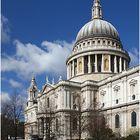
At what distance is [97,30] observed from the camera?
98.2 metres

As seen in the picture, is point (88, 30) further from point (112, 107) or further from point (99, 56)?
point (112, 107)

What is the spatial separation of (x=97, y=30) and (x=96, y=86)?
22540 mm

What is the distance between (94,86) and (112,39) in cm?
2093

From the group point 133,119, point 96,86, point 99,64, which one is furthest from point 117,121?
point 99,64

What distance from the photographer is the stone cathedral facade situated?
68.2m

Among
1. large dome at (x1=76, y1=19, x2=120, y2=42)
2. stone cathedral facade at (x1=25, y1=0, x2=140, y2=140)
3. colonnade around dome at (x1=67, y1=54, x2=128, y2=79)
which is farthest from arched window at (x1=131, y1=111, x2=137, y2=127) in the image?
large dome at (x1=76, y1=19, x2=120, y2=42)

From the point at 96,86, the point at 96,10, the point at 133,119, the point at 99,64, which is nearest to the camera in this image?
the point at 133,119

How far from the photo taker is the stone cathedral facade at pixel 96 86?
2685 inches

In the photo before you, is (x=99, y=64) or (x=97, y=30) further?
(x=97, y=30)

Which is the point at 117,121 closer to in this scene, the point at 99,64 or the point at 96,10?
the point at 99,64

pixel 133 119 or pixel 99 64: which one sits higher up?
pixel 99 64

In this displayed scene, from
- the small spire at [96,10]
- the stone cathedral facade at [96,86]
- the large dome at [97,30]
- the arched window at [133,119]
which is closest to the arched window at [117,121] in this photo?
the stone cathedral facade at [96,86]

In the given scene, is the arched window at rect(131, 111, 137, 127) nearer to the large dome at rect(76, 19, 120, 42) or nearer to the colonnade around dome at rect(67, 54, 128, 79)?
the colonnade around dome at rect(67, 54, 128, 79)

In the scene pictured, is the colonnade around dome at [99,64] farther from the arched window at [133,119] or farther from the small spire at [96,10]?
the arched window at [133,119]
